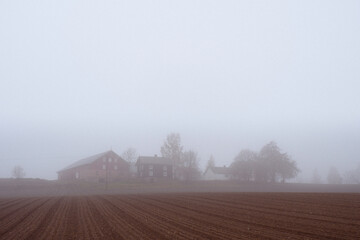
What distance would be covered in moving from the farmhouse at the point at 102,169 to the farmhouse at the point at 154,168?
5022mm

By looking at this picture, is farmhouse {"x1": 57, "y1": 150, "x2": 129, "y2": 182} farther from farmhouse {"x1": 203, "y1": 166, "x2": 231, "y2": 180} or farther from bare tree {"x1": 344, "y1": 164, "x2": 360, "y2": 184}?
bare tree {"x1": 344, "y1": 164, "x2": 360, "y2": 184}

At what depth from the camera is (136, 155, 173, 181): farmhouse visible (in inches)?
3939

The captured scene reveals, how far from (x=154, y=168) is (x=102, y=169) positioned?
53.7 ft

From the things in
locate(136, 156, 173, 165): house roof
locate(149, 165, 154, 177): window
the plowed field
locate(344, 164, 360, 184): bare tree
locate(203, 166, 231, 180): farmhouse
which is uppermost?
locate(136, 156, 173, 165): house roof

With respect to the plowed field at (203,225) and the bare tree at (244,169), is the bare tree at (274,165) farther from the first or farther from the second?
the plowed field at (203,225)

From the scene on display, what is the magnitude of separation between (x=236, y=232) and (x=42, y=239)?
33.7ft

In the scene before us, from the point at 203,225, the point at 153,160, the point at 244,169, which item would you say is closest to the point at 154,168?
the point at 153,160

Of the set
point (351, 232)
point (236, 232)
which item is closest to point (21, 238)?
point (236, 232)

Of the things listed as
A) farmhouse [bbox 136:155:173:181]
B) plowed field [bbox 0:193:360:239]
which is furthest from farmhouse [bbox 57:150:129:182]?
plowed field [bbox 0:193:360:239]

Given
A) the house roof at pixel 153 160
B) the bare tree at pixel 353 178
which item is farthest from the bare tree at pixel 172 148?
the bare tree at pixel 353 178

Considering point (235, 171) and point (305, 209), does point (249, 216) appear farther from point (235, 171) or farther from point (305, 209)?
point (235, 171)

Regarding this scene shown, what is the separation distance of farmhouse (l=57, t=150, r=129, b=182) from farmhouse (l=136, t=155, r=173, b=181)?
198 inches

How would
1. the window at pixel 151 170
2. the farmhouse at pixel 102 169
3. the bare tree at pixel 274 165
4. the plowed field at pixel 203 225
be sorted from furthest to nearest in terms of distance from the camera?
the window at pixel 151 170 → the bare tree at pixel 274 165 → the farmhouse at pixel 102 169 → the plowed field at pixel 203 225

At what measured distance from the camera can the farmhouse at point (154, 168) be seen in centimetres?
10006
